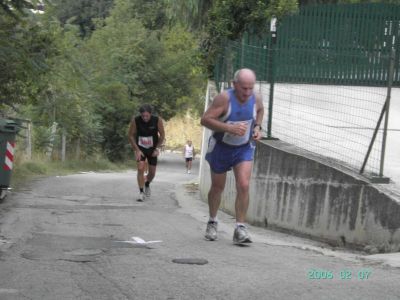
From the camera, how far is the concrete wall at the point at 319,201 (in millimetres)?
8008

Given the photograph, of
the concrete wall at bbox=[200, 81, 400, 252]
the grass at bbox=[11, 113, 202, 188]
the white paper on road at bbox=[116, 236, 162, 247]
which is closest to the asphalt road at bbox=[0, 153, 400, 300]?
the white paper on road at bbox=[116, 236, 162, 247]

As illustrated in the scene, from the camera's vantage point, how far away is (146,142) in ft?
44.6

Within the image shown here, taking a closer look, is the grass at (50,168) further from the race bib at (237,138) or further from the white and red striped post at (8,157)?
the race bib at (237,138)

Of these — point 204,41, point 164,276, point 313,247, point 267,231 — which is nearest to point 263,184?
point 267,231

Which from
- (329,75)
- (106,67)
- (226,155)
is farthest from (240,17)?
(106,67)

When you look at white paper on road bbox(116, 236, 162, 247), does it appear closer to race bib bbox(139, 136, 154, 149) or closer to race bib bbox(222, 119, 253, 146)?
race bib bbox(222, 119, 253, 146)

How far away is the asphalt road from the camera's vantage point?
222 inches

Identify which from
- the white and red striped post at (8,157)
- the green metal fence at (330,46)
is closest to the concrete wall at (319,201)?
the green metal fence at (330,46)

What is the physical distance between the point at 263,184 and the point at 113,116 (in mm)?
28936

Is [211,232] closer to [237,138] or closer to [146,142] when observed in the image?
[237,138]

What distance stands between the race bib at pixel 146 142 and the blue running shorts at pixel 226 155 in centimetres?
557

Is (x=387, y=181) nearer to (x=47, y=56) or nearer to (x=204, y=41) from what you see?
(x=47, y=56)

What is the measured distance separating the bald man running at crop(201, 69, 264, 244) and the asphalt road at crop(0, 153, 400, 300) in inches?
24.2

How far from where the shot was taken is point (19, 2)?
8.54 metres
